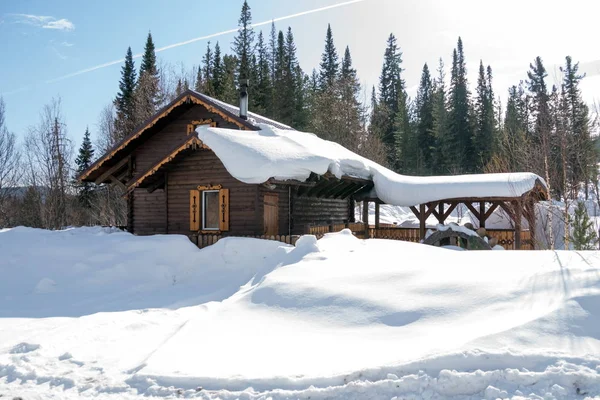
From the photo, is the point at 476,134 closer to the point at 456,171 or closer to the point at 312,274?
the point at 456,171

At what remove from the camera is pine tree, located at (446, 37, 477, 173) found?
162 ft

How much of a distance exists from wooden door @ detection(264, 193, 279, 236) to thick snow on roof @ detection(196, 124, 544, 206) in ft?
5.32

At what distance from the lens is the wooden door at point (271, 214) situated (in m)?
15.7

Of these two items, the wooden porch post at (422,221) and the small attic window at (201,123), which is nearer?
the wooden porch post at (422,221)

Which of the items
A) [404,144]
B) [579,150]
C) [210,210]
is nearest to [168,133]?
[210,210]

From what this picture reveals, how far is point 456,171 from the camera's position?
46.2 metres

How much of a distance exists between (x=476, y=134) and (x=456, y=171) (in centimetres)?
667

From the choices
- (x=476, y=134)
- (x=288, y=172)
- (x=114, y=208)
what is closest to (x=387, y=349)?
(x=288, y=172)

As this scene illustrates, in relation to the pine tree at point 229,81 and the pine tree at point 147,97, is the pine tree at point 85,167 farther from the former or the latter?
the pine tree at point 229,81

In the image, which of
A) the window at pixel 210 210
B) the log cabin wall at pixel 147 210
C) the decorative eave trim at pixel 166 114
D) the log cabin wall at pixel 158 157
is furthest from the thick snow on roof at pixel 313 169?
the log cabin wall at pixel 147 210

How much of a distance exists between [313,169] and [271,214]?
2.32m

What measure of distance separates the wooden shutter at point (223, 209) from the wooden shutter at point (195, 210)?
85cm

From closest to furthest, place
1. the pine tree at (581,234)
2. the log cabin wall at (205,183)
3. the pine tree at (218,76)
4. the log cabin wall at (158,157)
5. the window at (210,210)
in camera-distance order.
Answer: the pine tree at (581,234) < the log cabin wall at (205,183) < the window at (210,210) < the log cabin wall at (158,157) < the pine tree at (218,76)

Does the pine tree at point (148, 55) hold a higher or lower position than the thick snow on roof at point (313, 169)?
higher
